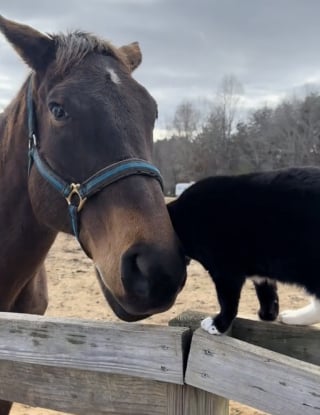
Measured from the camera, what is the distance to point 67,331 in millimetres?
1750

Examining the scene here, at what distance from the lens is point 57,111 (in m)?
2.07

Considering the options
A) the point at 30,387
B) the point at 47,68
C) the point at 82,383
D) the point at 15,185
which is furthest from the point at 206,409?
the point at 47,68

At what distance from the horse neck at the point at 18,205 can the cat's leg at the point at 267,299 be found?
3.94 feet

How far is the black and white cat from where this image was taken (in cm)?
168

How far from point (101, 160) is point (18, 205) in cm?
Answer: 78

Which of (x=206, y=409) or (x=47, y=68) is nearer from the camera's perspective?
(x=206, y=409)

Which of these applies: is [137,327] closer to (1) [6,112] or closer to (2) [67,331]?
(2) [67,331]

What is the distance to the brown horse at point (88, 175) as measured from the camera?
1736 millimetres

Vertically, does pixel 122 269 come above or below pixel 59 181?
below

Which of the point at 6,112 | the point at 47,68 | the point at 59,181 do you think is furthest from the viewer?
the point at 6,112

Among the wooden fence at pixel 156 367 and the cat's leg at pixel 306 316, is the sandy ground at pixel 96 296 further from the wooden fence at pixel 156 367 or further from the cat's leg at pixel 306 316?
the wooden fence at pixel 156 367

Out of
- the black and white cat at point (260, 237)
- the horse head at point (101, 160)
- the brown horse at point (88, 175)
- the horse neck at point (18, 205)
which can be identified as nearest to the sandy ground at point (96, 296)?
the horse neck at point (18, 205)

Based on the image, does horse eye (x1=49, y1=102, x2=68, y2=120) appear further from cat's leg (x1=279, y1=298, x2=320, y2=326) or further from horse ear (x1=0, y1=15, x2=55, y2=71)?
cat's leg (x1=279, y1=298, x2=320, y2=326)

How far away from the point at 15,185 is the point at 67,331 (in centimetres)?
104
